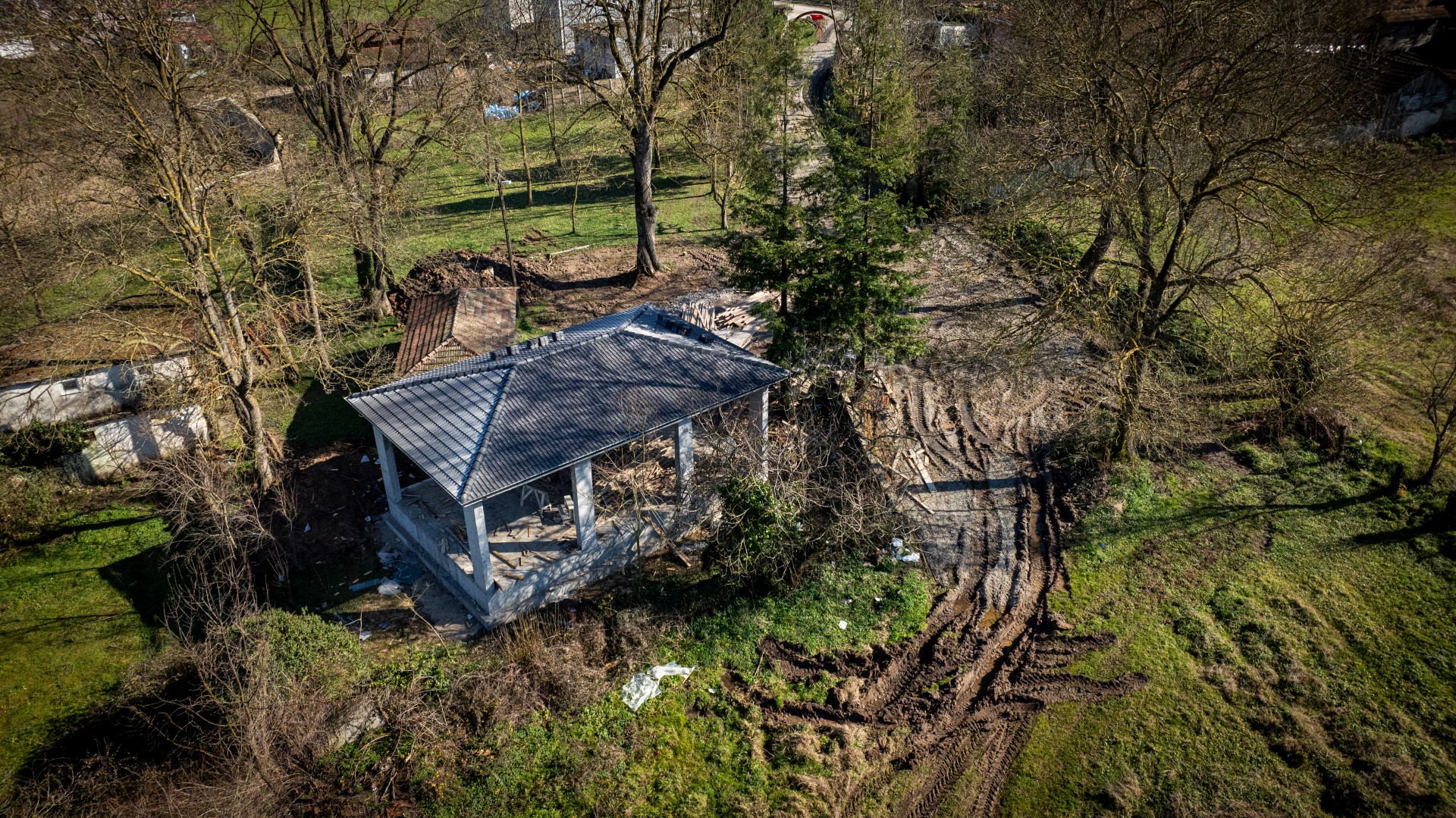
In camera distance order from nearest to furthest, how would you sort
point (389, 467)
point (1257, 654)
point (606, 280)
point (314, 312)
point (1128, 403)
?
point (1257, 654) < point (389, 467) < point (1128, 403) < point (314, 312) < point (606, 280)

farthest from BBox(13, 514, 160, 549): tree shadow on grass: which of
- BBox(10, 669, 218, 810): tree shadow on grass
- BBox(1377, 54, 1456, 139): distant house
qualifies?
BBox(1377, 54, 1456, 139): distant house

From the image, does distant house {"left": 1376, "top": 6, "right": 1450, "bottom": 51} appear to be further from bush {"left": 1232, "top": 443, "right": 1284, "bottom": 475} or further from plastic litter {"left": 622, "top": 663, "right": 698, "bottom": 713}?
plastic litter {"left": 622, "top": 663, "right": 698, "bottom": 713}

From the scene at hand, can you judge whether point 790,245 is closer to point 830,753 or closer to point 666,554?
point 666,554

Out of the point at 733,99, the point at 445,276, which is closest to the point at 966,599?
the point at 445,276

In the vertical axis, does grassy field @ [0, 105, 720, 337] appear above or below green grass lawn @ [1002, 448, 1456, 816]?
above

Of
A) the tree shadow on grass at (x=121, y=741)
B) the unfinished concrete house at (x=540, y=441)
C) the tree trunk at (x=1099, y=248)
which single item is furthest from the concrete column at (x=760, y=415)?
the tree shadow on grass at (x=121, y=741)

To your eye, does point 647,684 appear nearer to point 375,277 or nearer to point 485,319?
point 485,319

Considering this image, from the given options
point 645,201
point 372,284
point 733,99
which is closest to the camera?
point 372,284
